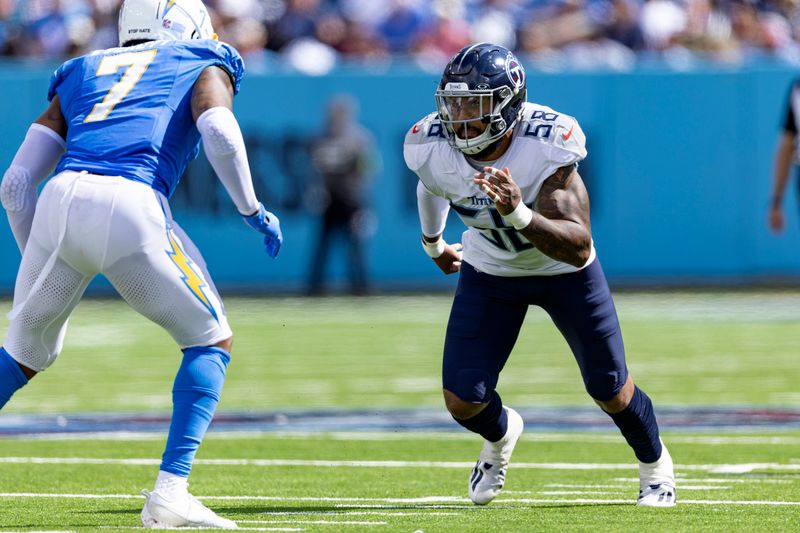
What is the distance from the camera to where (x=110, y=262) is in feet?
16.6

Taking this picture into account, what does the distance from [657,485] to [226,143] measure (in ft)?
6.26

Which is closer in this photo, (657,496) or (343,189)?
(657,496)

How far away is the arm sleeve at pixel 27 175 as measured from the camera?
531 centimetres

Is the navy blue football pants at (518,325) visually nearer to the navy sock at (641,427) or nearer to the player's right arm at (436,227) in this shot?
the navy sock at (641,427)

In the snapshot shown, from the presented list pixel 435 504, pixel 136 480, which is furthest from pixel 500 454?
pixel 136 480

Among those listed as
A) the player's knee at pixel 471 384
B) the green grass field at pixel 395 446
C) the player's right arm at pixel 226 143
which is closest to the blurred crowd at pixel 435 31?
the green grass field at pixel 395 446

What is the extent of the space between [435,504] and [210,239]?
41.1 ft

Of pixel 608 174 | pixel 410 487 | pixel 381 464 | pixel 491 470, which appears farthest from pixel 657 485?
pixel 608 174

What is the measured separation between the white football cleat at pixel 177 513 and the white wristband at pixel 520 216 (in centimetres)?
127

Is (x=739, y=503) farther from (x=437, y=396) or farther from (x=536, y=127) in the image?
(x=437, y=396)

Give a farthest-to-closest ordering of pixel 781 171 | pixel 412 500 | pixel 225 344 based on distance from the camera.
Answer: pixel 781 171 < pixel 412 500 < pixel 225 344

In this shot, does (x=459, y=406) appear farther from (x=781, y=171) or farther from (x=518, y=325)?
(x=781, y=171)

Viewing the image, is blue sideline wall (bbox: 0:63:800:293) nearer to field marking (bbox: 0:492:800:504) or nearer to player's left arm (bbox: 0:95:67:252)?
field marking (bbox: 0:492:800:504)

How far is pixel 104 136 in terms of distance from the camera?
17.2 ft
